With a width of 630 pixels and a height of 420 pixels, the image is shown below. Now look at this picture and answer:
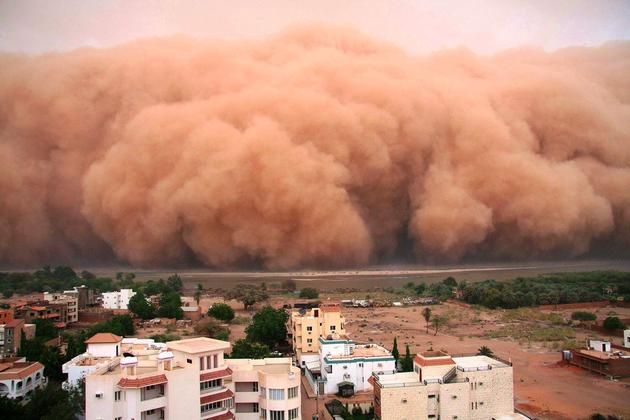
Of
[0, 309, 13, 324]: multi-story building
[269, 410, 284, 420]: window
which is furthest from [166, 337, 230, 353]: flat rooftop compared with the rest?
[0, 309, 13, 324]: multi-story building

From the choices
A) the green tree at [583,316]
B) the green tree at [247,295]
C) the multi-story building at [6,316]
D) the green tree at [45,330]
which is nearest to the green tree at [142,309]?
the green tree at [45,330]

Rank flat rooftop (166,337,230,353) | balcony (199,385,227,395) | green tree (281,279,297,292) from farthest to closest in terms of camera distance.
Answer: green tree (281,279,297,292)
flat rooftop (166,337,230,353)
balcony (199,385,227,395)

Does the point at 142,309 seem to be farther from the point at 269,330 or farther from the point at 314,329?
the point at 314,329

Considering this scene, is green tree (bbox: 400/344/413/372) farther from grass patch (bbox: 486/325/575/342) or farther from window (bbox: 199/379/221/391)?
grass patch (bbox: 486/325/575/342)

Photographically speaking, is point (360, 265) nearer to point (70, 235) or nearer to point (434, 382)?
point (70, 235)

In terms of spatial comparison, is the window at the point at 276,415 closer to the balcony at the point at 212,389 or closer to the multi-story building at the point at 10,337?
the balcony at the point at 212,389

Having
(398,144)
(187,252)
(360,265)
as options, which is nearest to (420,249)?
(360,265)
